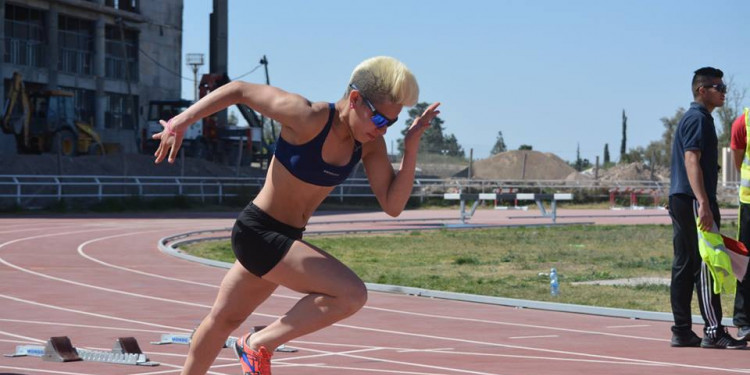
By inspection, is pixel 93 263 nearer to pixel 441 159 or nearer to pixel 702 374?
pixel 702 374

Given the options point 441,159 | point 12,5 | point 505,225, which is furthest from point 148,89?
point 505,225

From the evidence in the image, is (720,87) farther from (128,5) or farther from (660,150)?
(660,150)

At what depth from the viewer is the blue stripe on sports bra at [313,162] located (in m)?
5.55

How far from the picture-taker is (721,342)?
9367 millimetres

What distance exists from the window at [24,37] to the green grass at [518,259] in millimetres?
30250

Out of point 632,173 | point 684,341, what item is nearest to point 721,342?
point 684,341

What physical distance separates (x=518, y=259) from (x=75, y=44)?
139 feet

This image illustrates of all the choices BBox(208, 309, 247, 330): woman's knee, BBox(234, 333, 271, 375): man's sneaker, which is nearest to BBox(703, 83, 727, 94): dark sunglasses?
BBox(208, 309, 247, 330): woman's knee

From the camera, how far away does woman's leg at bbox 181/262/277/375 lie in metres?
5.80

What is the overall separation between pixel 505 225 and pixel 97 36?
31.9 m

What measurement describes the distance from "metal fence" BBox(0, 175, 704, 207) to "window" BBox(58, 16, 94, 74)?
1447cm

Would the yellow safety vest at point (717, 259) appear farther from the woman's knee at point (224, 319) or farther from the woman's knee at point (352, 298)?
the woman's knee at point (224, 319)

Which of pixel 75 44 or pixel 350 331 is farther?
pixel 75 44

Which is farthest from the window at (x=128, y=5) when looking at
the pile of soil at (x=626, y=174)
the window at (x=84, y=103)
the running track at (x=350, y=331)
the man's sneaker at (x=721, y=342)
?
the man's sneaker at (x=721, y=342)
